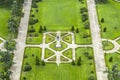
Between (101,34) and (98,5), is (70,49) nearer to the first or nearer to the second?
(101,34)

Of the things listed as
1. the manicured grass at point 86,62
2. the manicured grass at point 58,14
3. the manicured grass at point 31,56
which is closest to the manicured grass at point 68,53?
the manicured grass at point 86,62

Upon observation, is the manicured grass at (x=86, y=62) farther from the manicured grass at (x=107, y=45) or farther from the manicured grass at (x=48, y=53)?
the manicured grass at (x=48, y=53)

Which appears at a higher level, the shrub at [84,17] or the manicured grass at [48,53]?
the shrub at [84,17]

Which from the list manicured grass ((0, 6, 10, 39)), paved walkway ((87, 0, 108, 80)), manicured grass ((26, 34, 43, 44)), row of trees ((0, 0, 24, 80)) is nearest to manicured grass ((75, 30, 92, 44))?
paved walkway ((87, 0, 108, 80))

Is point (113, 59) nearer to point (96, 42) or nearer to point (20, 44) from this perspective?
point (96, 42)

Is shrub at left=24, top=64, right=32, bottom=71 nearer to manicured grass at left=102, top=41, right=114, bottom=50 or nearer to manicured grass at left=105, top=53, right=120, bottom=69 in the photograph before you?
manicured grass at left=105, top=53, right=120, bottom=69

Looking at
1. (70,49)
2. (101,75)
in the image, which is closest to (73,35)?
(70,49)

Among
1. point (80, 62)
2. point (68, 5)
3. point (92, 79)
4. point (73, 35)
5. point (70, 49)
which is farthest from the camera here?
point (68, 5)

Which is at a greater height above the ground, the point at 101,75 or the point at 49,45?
the point at 49,45
